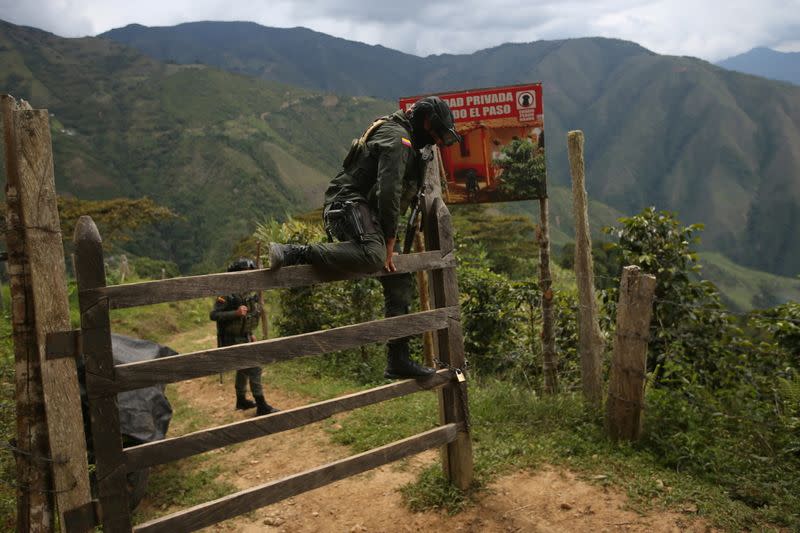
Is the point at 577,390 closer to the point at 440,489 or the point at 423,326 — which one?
the point at 440,489

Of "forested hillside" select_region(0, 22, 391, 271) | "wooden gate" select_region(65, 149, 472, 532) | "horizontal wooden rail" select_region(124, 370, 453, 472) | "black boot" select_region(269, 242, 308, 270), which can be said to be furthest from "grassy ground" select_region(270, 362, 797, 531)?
"forested hillside" select_region(0, 22, 391, 271)

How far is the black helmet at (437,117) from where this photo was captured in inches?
148

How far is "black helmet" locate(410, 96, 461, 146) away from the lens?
3768 mm

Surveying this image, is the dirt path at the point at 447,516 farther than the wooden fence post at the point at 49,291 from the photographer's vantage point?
Yes

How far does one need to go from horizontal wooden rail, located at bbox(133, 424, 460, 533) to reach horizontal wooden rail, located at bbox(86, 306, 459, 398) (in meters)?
0.69

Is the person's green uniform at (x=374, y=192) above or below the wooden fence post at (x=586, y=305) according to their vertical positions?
above

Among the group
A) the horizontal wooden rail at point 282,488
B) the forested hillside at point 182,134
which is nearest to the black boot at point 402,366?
the horizontal wooden rail at point 282,488

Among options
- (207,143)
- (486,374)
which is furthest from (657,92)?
(486,374)

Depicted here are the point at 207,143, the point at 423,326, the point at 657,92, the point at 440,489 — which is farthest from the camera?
the point at 657,92

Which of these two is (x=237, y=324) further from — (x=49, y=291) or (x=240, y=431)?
(x=49, y=291)

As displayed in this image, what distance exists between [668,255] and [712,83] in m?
181

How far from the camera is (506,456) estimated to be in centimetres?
482

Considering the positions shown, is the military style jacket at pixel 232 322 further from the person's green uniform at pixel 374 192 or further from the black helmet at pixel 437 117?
the black helmet at pixel 437 117

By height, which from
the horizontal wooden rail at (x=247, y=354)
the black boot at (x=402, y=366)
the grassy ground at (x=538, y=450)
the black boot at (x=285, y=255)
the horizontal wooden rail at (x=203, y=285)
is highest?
the black boot at (x=285, y=255)
